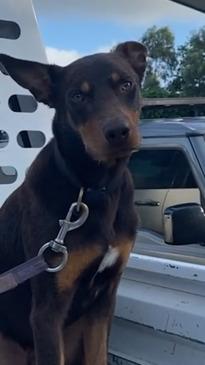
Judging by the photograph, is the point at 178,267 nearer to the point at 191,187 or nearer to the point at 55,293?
the point at 55,293

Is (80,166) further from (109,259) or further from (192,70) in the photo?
(192,70)

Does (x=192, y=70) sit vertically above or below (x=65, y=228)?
below

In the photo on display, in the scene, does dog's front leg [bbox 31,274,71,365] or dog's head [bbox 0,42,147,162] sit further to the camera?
dog's front leg [bbox 31,274,71,365]

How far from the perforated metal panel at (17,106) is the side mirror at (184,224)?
0.85m

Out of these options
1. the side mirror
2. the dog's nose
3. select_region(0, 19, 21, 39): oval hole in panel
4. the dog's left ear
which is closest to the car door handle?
the side mirror

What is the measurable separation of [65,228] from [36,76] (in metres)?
0.53

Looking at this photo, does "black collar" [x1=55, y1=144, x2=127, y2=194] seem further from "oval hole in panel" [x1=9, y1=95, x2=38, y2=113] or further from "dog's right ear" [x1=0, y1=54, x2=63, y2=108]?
"oval hole in panel" [x1=9, y1=95, x2=38, y2=113]

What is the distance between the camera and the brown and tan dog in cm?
246

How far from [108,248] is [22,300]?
0.42 meters

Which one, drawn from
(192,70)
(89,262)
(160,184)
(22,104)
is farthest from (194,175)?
(192,70)

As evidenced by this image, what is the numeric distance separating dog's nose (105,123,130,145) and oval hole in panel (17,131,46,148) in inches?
45.0

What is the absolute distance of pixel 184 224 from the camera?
109 inches

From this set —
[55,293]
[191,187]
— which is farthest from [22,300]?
[191,187]

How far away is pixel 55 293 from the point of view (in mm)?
2484
